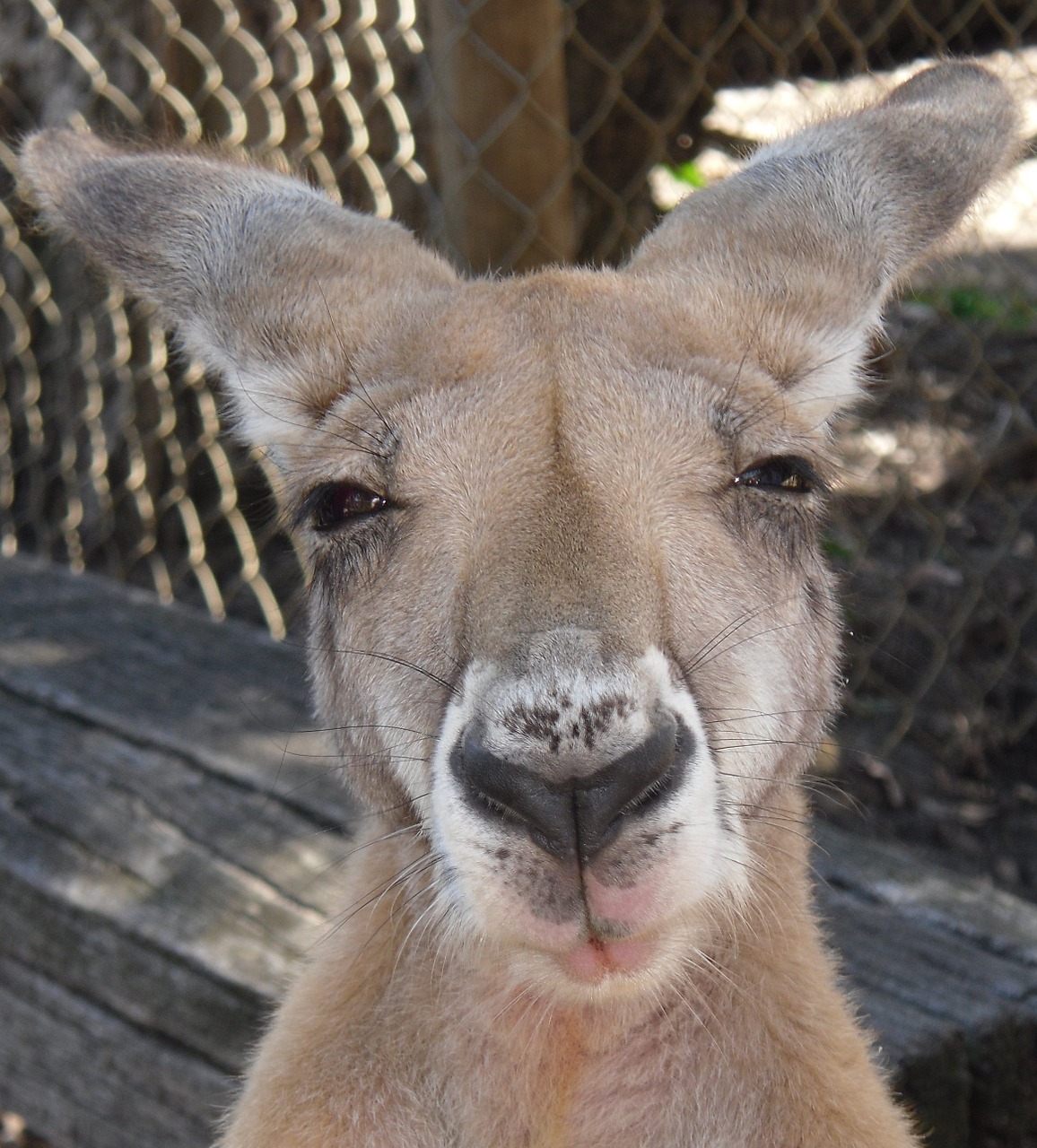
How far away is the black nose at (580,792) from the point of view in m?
1.49

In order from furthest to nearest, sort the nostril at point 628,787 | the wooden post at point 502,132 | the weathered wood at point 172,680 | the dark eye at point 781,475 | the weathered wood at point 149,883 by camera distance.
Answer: the wooden post at point 502,132 < the weathered wood at point 172,680 < the weathered wood at point 149,883 < the dark eye at point 781,475 < the nostril at point 628,787

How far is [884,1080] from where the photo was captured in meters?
2.08

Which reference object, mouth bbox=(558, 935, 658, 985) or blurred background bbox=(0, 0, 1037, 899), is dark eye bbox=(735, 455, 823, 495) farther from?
blurred background bbox=(0, 0, 1037, 899)

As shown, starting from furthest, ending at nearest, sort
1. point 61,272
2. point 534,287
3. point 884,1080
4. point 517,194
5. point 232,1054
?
point 61,272 < point 517,194 < point 232,1054 < point 534,287 < point 884,1080

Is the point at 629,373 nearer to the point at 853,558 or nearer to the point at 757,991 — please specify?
the point at 757,991

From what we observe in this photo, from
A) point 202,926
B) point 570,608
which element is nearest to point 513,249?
point 202,926

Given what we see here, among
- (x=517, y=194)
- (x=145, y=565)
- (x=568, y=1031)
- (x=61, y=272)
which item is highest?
(x=517, y=194)

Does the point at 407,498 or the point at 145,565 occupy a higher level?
the point at 407,498

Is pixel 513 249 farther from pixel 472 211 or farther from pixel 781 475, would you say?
pixel 781 475

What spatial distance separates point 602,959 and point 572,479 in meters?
0.63

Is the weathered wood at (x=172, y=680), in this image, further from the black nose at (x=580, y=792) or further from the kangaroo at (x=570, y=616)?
the black nose at (x=580, y=792)

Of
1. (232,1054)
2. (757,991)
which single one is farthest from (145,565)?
(757,991)

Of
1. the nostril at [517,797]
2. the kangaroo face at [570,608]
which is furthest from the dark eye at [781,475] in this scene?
the nostril at [517,797]

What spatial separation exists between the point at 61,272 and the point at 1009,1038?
4.77 metres
